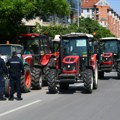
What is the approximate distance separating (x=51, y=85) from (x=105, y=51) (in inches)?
468

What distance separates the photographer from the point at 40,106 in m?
14.8

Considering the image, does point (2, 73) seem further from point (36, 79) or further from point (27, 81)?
point (36, 79)

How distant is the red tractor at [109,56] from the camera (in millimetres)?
28141

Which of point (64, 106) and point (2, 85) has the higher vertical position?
point (2, 85)

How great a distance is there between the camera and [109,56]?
93.9 feet

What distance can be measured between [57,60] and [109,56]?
31.1 ft

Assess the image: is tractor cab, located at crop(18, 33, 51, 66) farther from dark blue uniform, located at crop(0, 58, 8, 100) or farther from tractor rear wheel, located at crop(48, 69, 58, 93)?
dark blue uniform, located at crop(0, 58, 8, 100)

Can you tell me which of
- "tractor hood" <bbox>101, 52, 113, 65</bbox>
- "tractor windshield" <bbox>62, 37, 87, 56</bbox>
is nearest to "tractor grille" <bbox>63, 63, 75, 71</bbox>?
"tractor windshield" <bbox>62, 37, 87, 56</bbox>

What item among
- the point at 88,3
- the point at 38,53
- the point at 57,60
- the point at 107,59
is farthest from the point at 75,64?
the point at 88,3

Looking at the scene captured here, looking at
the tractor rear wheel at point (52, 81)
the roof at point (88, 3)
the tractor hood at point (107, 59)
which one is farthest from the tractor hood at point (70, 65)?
the roof at point (88, 3)

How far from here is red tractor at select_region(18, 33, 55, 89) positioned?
21.1 metres

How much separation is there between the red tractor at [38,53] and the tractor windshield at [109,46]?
7668 mm

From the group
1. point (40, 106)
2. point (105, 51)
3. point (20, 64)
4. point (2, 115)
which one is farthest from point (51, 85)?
point (105, 51)

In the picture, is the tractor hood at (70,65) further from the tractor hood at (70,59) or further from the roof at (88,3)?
the roof at (88,3)
